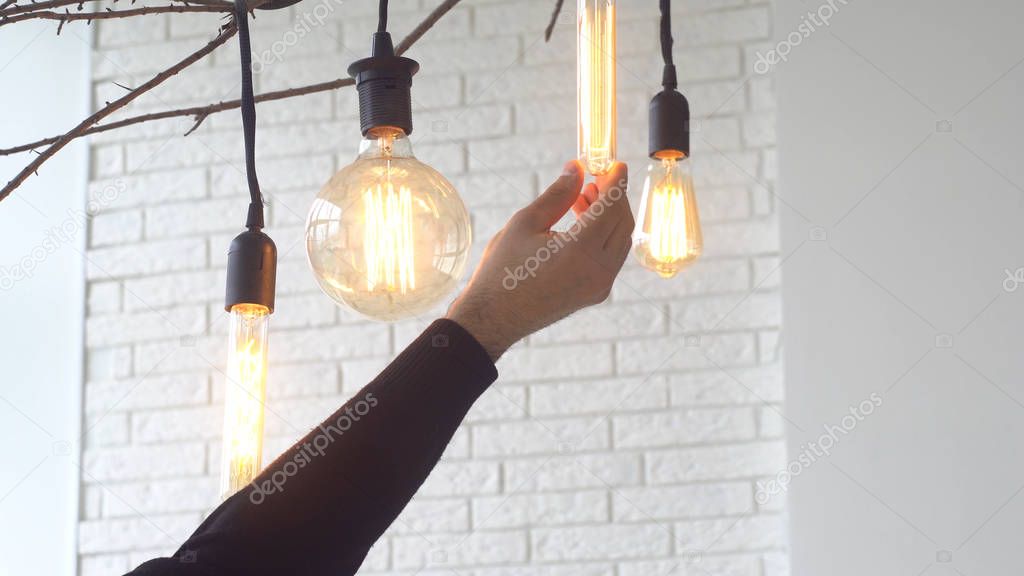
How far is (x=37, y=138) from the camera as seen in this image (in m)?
2.34

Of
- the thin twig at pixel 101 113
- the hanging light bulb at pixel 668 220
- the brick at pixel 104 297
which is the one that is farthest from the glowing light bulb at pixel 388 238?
the brick at pixel 104 297

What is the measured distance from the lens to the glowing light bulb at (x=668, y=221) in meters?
1.01

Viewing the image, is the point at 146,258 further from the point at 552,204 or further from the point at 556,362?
the point at 552,204

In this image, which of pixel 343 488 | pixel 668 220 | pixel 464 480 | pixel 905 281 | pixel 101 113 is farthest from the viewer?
pixel 464 480

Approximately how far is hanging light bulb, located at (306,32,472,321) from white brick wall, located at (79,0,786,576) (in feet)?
4.63

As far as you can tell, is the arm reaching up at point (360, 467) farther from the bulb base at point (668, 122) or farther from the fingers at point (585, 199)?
the bulb base at point (668, 122)

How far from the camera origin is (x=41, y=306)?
7.39 ft

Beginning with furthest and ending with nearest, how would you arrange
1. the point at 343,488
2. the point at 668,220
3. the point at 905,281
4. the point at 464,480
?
1. the point at 464,480
2. the point at 905,281
3. the point at 668,220
4. the point at 343,488

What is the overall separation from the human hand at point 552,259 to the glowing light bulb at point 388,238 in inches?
1.0

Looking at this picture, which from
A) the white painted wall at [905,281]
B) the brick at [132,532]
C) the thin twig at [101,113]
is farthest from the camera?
the brick at [132,532]

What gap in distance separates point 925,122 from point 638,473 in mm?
742

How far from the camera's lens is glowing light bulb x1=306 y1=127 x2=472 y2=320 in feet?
1.99

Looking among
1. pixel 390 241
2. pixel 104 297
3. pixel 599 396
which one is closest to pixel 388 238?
pixel 390 241

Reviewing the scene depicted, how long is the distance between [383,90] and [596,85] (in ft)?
0.40
